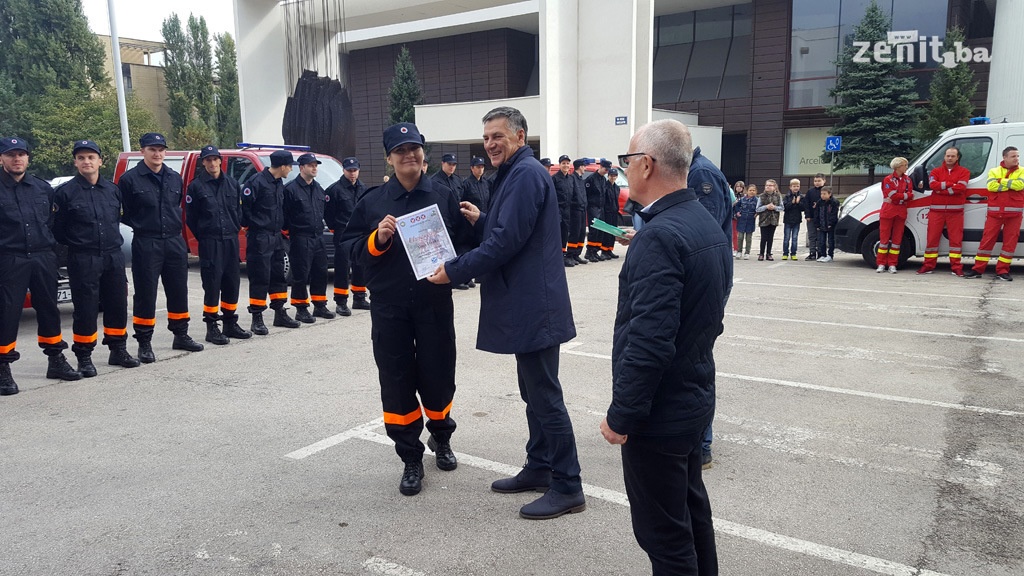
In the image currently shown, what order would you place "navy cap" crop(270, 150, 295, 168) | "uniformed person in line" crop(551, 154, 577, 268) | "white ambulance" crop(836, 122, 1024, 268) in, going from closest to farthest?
"navy cap" crop(270, 150, 295, 168)
"white ambulance" crop(836, 122, 1024, 268)
"uniformed person in line" crop(551, 154, 577, 268)

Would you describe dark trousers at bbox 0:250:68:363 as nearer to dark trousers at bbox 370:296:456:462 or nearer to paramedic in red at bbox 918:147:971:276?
dark trousers at bbox 370:296:456:462

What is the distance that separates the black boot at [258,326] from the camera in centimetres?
856

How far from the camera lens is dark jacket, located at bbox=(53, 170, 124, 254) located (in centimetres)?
663

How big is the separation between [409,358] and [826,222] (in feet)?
40.7

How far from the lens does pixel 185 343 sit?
25.5ft

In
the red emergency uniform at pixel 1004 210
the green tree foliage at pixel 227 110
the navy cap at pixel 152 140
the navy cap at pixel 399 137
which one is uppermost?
the green tree foliage at pixel 227 110

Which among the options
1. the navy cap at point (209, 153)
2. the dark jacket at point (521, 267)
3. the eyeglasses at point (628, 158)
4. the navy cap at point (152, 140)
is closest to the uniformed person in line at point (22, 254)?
the navy cap at point (152, 140)

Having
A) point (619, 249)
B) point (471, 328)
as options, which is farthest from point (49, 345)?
point (619, 249)

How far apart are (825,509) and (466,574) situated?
6.45 ft

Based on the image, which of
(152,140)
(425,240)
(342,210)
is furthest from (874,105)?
(425,240)

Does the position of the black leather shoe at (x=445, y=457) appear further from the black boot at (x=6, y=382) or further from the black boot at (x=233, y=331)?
the black boot at (x=233, y=331)

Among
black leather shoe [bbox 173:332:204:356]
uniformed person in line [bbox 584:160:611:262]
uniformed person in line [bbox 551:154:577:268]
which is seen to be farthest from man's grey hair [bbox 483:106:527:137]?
uniformed person in line [bbox 584:160:611:262]

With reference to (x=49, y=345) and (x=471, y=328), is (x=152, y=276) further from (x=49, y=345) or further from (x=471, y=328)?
(x=471, y=328)

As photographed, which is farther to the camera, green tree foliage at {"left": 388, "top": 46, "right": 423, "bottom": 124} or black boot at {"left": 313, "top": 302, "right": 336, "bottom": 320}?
green tree foliage at {"left": 388, "top": 46, "right": 423, "bottom": 124}
